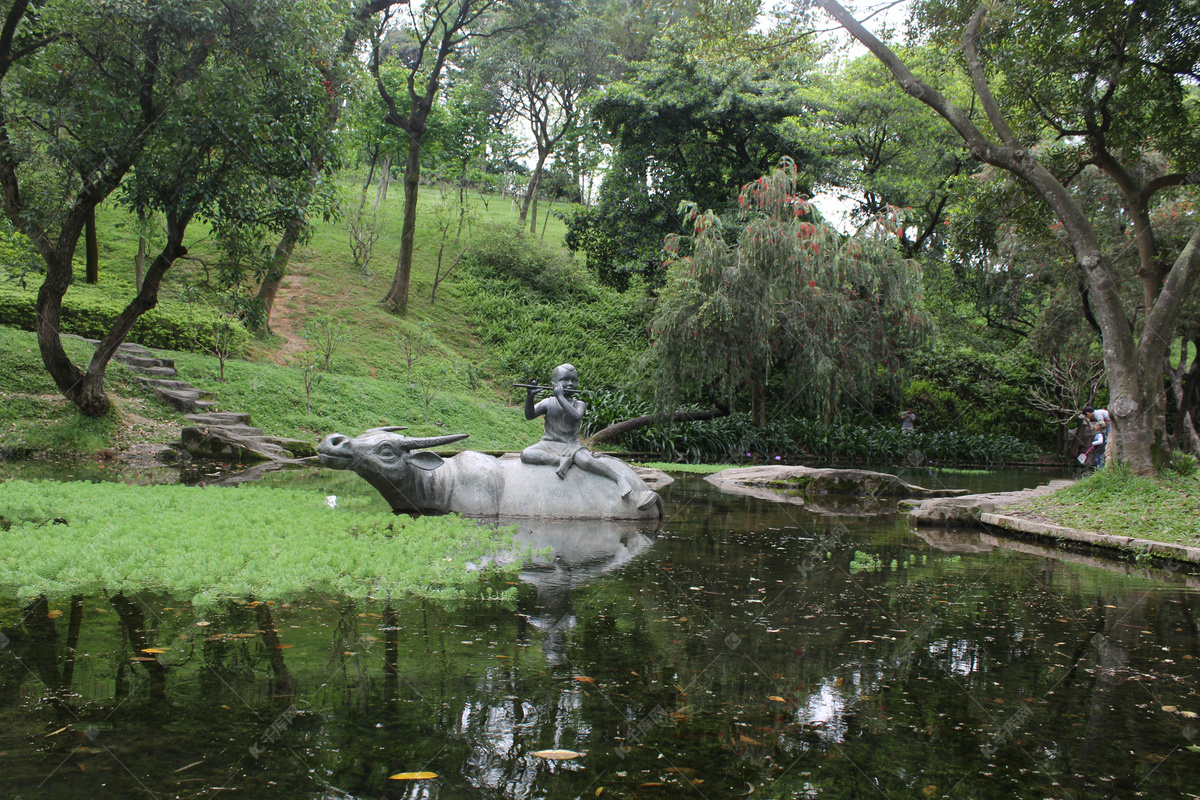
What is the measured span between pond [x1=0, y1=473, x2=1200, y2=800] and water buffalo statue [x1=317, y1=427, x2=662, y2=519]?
2.61 metres

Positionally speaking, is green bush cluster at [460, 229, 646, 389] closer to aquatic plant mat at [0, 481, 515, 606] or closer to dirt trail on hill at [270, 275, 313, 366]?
dirt trail on hill at [270, 275, 313, 366]

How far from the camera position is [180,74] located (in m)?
10.7

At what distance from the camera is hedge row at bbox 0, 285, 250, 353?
50.5 ft

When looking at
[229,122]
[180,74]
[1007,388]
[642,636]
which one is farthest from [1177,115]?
[1007,388]

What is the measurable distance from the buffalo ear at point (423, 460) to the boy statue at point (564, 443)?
1.02 m

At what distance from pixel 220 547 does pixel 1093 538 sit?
8.73 m

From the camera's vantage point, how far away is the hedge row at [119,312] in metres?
15.4

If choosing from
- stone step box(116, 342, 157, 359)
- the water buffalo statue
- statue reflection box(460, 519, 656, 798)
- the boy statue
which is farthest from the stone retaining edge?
stone step box(116, 342, 157, 359)

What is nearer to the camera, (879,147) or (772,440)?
(772,440)

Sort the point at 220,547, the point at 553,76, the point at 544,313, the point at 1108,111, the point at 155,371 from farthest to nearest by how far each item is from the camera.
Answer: the point at 553,76
the point at 544,313
the point at 155,371
the point at 1108,111
the point at 220,547

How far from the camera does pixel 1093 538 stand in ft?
27.2

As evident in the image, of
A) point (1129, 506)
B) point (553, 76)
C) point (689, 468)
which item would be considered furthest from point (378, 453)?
point (553, 76)

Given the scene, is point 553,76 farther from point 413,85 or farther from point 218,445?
point 218,445

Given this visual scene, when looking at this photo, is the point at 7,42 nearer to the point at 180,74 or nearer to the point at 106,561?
the point at 180,74
